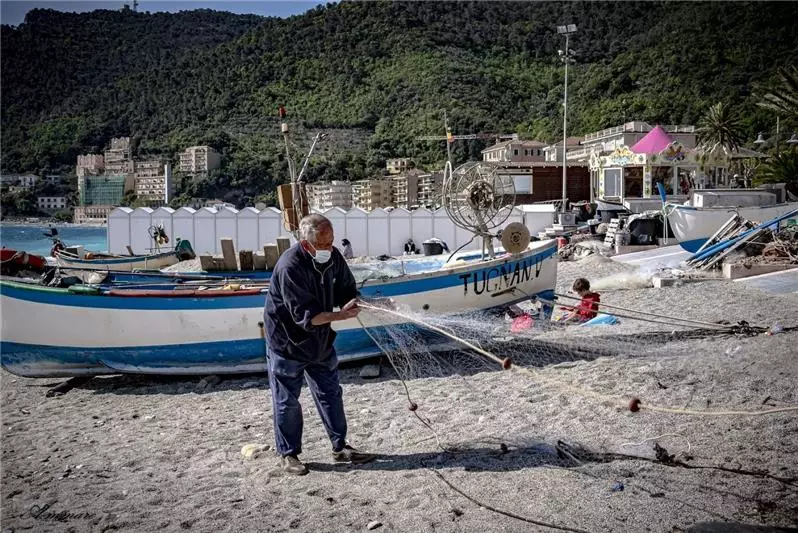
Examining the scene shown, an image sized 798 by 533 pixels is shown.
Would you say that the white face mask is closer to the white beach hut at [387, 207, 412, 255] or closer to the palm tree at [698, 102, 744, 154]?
the white beach hut at [387, 207, 412, 255]

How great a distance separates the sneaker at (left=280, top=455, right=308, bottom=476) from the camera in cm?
430

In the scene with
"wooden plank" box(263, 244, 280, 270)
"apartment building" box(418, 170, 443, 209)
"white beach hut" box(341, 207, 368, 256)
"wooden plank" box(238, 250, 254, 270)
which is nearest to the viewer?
"wooden plank" box(263, 244, 280, 270)

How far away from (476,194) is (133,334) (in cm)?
444

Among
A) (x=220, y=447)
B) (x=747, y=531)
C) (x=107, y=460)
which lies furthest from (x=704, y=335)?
(x=107, y=460)

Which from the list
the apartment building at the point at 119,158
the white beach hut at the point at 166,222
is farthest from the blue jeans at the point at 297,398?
the apartment building at the point at 119,158

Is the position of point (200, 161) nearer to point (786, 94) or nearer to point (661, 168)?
point (661, 168)

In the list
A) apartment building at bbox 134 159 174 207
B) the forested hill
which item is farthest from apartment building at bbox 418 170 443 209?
apartment building at bbox 134 159 174 207

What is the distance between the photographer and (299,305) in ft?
13.7

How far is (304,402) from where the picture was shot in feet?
20.3

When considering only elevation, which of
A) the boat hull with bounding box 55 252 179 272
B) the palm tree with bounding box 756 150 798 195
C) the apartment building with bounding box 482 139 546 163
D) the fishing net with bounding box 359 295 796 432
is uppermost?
the apartment building with bounding box 482 139 546 163

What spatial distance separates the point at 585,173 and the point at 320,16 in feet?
458

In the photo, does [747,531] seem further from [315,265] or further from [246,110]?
[246,110]

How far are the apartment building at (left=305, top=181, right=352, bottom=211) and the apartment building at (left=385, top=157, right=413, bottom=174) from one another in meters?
8.54

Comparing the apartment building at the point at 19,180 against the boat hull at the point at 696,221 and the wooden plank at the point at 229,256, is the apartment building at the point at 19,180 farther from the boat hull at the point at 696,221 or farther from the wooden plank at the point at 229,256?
the boat hull at the point at 696,221
